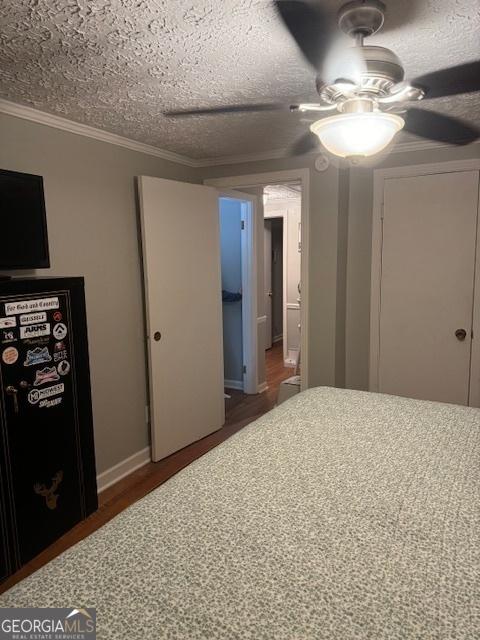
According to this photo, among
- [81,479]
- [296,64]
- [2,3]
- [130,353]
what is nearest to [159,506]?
[81,479]

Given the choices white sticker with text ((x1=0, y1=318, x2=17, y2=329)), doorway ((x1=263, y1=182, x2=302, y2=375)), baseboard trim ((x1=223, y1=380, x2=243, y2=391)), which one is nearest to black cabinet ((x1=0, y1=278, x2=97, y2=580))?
white sticker with text ((x1=0, y1=318, x2=17, y2=329))

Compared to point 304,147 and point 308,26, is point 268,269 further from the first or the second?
point 308,26

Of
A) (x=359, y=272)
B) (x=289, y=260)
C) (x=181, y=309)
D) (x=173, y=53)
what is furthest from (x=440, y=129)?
(x=289, y=260)

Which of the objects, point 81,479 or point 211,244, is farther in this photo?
point 211,244

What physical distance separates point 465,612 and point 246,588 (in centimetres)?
44

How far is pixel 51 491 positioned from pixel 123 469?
87 cm

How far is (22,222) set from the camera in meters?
2.10

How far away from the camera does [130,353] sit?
9.89ft

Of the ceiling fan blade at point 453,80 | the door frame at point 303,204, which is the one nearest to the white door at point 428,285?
the door frame at point 303,204

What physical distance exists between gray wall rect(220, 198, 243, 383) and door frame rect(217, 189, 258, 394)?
8 centimetres

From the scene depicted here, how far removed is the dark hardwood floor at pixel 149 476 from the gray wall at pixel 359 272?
3.87 feet

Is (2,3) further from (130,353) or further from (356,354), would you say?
(356,354)

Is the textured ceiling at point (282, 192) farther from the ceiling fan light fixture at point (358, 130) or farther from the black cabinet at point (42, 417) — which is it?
the ceiling fan light fixture at point (358, 130)

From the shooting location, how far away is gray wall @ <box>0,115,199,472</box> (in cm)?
238
